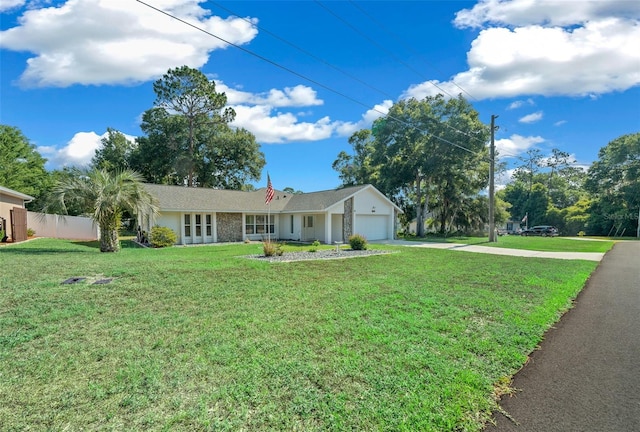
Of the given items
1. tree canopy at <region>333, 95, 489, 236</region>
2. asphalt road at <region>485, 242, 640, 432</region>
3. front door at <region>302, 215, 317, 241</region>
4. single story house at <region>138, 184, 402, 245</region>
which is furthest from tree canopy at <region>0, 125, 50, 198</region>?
asphalt road at <region>485, 242, 640, 432</region>

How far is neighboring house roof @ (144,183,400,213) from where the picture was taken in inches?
815

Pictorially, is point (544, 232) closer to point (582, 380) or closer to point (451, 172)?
point (451, 172)

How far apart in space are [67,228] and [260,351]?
90.1ft

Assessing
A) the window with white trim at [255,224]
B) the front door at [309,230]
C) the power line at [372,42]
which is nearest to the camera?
the power line at [372,42]

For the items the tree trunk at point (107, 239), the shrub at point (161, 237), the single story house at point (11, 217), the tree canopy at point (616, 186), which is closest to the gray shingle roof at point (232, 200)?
the shrub at point (161, 237)

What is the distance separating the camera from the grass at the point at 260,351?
9.59 feet

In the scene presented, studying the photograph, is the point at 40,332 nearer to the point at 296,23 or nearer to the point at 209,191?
the point at 296,23

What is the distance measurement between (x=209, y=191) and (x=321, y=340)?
2153 centimetres

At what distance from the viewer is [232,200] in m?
23.7

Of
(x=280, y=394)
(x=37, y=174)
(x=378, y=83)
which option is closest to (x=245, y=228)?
(x=378, y=83)

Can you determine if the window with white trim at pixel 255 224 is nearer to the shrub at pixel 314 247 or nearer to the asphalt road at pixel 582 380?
the shrub at pixel 314 247

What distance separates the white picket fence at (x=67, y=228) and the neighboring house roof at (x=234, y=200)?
7.04m

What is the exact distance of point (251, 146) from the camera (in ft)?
119

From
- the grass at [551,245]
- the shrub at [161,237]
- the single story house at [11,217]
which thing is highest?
the single story house at [11,217]
